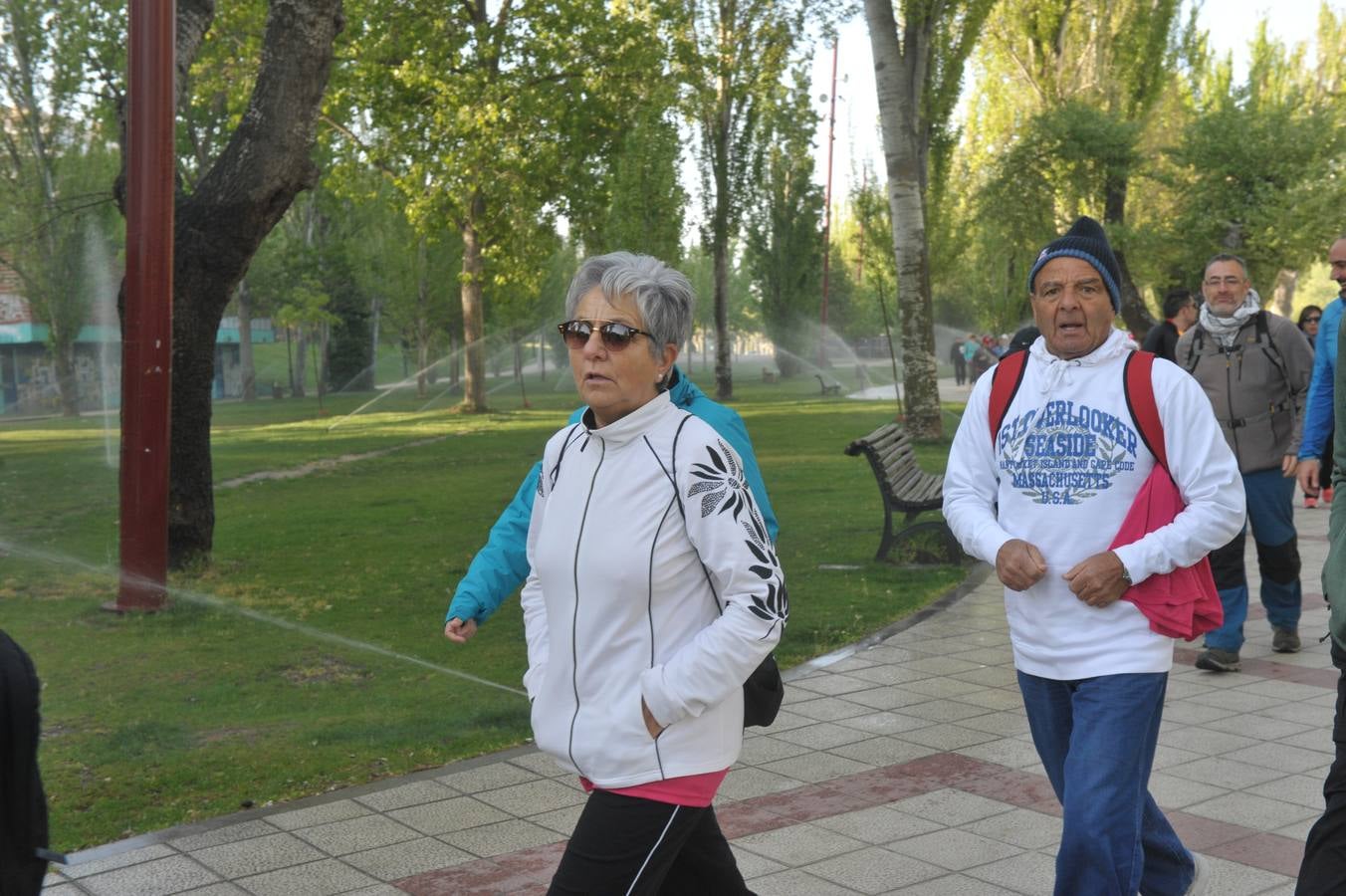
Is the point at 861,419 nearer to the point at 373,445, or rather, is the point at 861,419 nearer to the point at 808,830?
the point at 373,445

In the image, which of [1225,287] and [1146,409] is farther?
[1225,287]

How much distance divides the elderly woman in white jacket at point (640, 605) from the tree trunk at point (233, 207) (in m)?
8.69

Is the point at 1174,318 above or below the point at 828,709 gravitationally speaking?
above

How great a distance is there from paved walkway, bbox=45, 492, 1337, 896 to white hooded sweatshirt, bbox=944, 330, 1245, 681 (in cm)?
140

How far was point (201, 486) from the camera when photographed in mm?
11547

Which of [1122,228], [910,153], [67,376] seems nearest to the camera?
[910,153]

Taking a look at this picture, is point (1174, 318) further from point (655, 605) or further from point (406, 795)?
point (655, 605)

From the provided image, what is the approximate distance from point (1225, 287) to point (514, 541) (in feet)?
17.0

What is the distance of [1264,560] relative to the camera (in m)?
7.93

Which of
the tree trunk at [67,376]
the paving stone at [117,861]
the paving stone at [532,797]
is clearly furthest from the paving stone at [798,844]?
the tree trunk at [67,376]

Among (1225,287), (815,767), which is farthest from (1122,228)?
(815,767)

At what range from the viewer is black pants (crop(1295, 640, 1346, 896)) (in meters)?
2.97

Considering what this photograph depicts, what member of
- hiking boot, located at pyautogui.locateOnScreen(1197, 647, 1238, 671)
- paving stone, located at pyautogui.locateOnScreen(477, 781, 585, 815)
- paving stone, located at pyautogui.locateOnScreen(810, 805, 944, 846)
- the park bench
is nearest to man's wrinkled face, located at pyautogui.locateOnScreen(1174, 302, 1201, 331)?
the park bench

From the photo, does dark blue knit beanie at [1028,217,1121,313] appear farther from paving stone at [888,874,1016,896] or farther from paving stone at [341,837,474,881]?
paving stone at [341,837,474,881]
